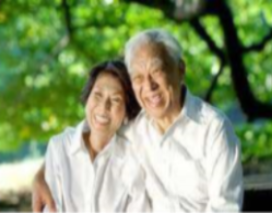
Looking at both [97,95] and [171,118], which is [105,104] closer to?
[97,95]

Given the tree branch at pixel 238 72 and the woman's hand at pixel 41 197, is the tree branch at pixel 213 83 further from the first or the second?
the woman's hand at pixel 41 197

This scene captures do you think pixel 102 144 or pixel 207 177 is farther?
pixel 102 144

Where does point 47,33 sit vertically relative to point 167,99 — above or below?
above

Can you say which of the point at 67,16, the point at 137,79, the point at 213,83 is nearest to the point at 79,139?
the point at 137,79

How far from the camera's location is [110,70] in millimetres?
2205

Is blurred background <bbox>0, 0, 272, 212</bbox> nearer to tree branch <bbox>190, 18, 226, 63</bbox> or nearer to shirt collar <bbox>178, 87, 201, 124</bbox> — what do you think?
tree branch <bbox>190, 18, 226, 63</bbox>

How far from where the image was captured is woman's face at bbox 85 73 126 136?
218 cm

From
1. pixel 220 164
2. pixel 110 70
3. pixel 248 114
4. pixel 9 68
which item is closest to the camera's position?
pixel 220 164

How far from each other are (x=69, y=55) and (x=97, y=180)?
4475mm

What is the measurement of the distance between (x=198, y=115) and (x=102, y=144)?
34 centimetres

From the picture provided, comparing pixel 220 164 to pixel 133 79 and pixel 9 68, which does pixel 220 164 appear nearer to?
pixel 133 79

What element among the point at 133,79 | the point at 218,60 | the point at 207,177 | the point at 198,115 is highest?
the point at 218,60

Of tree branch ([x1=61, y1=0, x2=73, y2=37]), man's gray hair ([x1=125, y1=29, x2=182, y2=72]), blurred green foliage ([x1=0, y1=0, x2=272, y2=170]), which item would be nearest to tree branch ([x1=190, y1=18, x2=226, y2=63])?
blurred green foliage ([x1=0, y1=0, x2=272, y2=170])

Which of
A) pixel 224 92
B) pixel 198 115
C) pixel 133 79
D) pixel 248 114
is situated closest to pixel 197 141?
pixel 198 115
